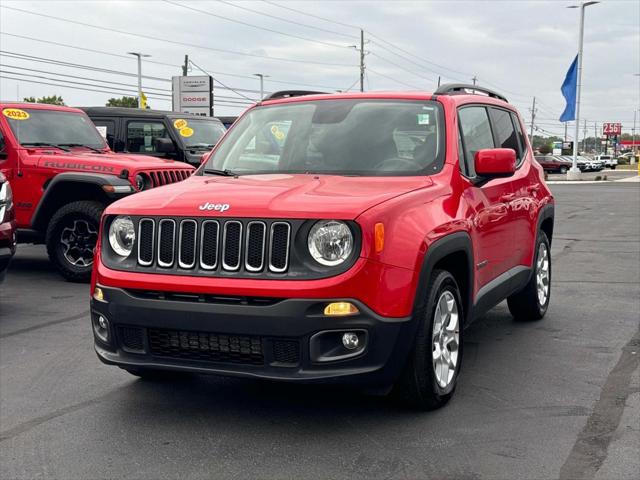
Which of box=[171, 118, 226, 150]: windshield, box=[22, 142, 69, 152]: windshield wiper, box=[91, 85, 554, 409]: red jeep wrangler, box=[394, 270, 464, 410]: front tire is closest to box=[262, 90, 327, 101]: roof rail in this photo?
box=[91, 85, 554, 409]: red jeep wrangler

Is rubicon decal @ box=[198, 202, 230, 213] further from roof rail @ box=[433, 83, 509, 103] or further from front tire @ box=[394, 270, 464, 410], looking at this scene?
roof rail @ box=[433, 83, 509, 103]

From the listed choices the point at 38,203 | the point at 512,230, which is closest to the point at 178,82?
the point at 38,203

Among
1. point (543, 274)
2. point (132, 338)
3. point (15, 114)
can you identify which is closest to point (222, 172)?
point (132, 338)

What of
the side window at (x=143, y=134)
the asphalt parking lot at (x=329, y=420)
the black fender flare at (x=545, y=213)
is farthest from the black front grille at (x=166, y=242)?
the side window at (x=143, y=134)

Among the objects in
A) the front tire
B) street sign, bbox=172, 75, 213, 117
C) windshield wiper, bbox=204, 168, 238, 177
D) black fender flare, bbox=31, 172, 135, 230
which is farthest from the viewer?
street sign, bbox=172, 75, 213, 117

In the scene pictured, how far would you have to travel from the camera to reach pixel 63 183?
30.9 feet

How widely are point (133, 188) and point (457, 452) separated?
238 inches

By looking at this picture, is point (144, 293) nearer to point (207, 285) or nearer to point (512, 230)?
point (207, 285)

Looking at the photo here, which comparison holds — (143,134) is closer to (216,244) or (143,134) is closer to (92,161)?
(92,161)

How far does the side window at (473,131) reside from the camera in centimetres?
555

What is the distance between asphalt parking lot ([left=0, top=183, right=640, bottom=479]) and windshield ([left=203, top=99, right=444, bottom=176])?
4.53 feet

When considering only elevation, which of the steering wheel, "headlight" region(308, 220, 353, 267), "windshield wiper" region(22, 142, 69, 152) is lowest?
"headlight" region(308, 220, 353, 267)

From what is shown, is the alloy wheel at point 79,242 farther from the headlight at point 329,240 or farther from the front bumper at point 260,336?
the headlight at point 329,240

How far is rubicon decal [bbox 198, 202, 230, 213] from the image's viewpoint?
4.28m
